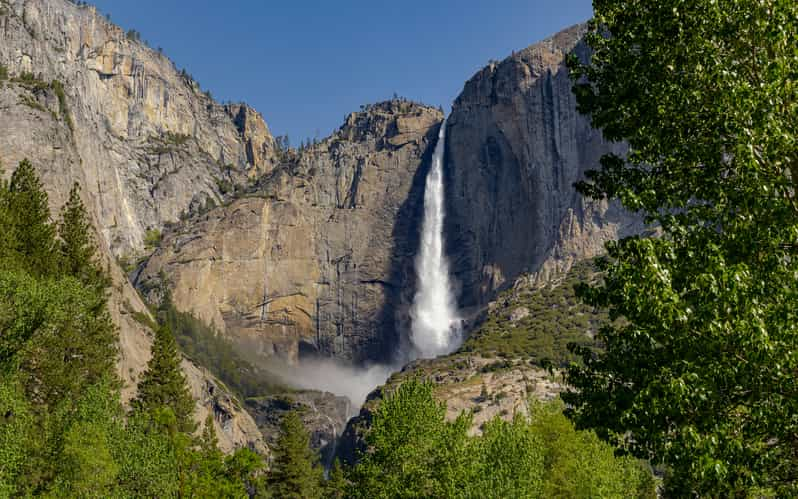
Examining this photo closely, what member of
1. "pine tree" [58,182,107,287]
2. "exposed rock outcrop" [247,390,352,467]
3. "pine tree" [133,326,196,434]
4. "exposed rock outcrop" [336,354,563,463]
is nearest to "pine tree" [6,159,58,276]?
"pine tree" [58,182,107,287]

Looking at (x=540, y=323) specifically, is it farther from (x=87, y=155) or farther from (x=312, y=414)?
(x=87, y=155)

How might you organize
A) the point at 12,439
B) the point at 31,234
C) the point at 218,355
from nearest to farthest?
the point at 12,439
the point at 31,234
the point at 218,355

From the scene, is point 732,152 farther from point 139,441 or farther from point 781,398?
point 139,441

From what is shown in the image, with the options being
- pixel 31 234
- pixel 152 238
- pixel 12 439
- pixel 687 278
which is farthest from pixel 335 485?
pixel 152 238

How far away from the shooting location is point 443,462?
29.7 metres

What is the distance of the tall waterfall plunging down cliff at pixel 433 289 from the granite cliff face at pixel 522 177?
306cm

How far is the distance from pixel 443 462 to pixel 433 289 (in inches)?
5932

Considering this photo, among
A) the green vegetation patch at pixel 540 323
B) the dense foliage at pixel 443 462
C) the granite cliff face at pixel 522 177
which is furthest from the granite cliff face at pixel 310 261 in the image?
the dense foliage at pixel 443 462

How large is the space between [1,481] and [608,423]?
19.7 meters

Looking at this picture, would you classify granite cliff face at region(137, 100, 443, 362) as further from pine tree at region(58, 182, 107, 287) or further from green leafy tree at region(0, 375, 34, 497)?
green leafy tree at region(0, 375, 34, 497)

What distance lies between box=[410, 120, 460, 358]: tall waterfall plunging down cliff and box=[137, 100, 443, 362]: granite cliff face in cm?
276

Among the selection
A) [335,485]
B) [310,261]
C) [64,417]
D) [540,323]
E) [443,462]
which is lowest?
[443,462]

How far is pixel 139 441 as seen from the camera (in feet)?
102

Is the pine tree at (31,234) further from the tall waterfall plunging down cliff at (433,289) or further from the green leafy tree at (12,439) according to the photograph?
the tall waterfall plunging down cliff at (433,289)
